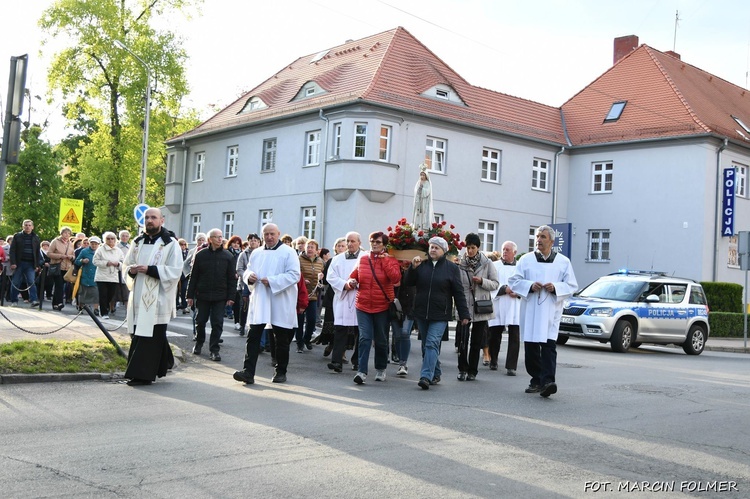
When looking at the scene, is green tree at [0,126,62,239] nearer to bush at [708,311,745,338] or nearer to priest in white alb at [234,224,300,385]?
bush at [708,311,745,338]

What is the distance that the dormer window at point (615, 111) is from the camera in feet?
139

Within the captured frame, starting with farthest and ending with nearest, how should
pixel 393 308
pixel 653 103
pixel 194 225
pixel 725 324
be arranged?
pixel 194 225, pixel 653 103, pixel 725 324, pixel 393 308

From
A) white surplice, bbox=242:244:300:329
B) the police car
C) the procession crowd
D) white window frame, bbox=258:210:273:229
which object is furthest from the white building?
white surplice, bbox=242:244:300:329

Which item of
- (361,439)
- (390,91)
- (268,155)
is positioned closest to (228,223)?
(268,155)

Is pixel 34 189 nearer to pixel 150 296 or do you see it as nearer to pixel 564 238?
pixel 564 238

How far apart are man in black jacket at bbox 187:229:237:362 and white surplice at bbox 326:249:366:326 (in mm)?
1762

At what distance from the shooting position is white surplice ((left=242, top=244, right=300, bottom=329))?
11.5 m

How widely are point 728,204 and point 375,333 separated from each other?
30.5 m

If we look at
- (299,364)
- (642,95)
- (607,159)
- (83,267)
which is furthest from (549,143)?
(299,364)

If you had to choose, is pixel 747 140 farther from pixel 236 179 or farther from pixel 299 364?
pixel 299 364

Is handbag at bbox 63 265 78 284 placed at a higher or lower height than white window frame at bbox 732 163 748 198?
lower

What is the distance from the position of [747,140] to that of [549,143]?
8806 mm

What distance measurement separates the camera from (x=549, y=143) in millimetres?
41438

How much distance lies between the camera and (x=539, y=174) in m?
41.6
